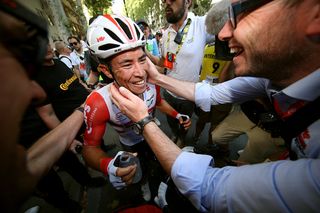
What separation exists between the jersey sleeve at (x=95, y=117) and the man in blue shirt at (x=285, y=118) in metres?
0.52

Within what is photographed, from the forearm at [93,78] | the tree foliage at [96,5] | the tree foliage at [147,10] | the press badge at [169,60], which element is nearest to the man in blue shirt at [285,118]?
the press badge at [169,60]

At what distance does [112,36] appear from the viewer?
191 centimetres

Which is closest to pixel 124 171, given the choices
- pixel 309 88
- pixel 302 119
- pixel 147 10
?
pixel 302 119

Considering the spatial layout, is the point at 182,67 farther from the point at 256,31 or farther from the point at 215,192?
the point at 215,192

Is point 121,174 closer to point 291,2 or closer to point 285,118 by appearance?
point 285,118

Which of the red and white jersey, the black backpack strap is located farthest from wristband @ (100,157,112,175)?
the black backpack strap

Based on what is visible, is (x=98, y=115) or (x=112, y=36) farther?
(x=98, y=115)

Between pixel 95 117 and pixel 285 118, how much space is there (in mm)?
1726

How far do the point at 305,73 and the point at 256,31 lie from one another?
1.41 feet

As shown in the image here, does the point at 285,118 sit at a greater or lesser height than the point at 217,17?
lesser

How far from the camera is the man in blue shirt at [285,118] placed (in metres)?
0.93

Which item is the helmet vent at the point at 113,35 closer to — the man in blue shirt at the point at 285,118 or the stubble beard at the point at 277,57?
the man in blue shirt at the point at 285,118

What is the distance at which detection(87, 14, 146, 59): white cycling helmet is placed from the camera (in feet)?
6.22

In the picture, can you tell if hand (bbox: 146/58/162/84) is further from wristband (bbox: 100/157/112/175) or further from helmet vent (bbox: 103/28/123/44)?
wristband (bbox: 100/157/112/175)
